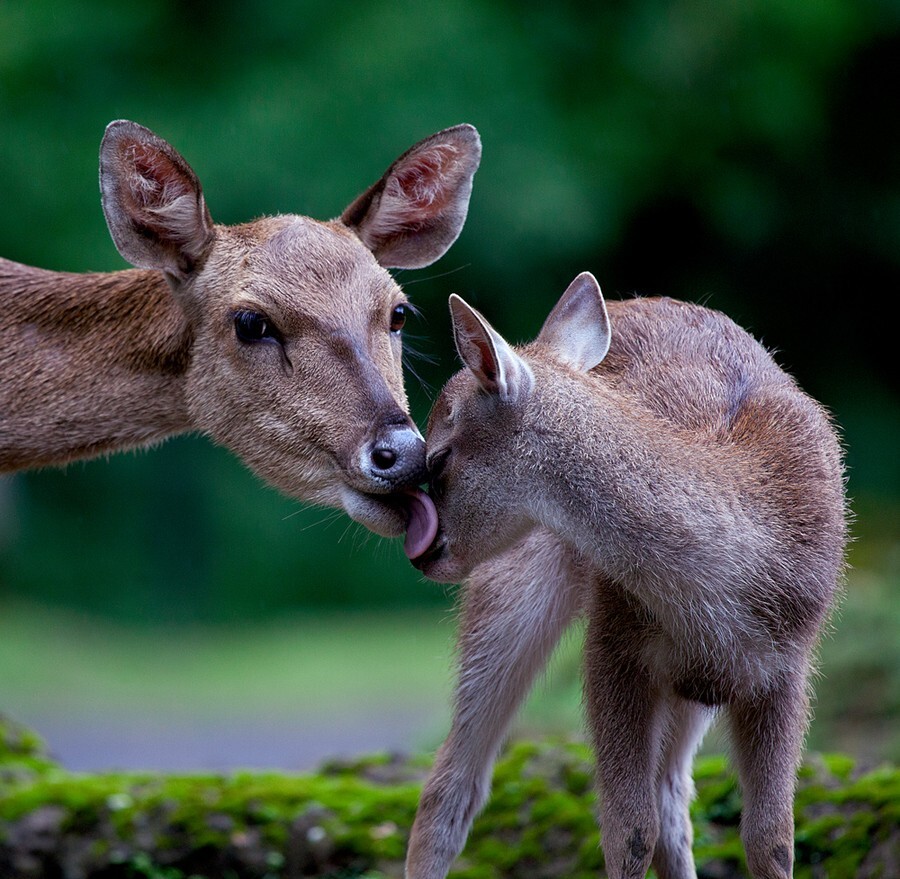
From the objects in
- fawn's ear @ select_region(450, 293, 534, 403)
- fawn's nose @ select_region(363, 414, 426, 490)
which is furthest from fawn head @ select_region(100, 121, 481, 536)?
fawn's ear @ select_region(450, 293, 534, 403)

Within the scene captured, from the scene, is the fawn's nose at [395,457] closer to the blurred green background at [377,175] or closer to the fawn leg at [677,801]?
the fawn leg at [677,801]

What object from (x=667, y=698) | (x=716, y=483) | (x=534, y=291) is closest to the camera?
(x=716, y=483)

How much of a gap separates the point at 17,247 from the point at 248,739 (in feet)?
20.2

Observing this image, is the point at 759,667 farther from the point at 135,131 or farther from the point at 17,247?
the point at 17,247

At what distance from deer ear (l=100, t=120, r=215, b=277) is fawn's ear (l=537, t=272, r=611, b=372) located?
4.99ft

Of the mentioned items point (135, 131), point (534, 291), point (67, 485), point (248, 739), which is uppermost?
point (534, 291)

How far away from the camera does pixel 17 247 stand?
637 inches

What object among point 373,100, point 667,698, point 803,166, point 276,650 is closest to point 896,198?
point 803,166

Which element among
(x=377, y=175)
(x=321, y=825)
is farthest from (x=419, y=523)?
(x=377, y=175)

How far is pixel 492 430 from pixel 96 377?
1992 millimetres

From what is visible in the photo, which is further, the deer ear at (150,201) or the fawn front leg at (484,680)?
the fawn front leg at (484,680)

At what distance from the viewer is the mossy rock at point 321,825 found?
716 centimetres

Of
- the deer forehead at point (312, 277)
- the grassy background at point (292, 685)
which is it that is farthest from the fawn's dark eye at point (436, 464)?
the grassy background at point (292, 685)

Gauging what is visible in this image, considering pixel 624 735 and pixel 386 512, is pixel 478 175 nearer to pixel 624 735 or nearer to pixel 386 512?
pixel 386 512
